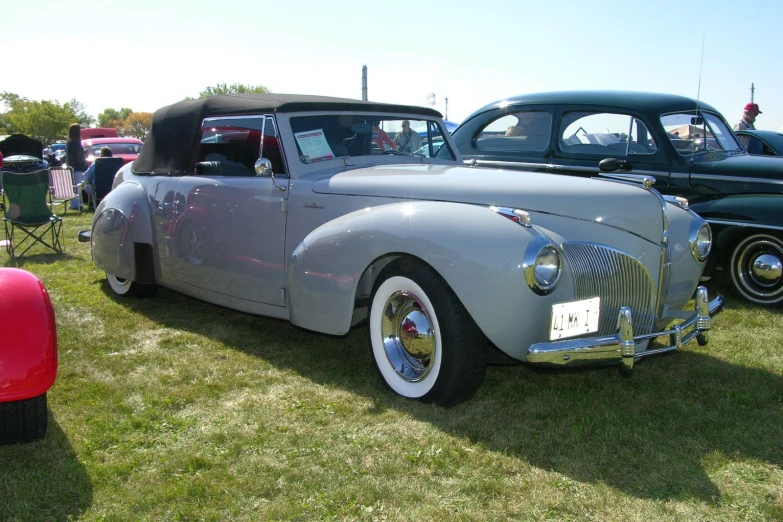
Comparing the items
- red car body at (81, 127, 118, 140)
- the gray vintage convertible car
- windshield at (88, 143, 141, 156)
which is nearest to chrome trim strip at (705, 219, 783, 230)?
the gray vintage convertible car

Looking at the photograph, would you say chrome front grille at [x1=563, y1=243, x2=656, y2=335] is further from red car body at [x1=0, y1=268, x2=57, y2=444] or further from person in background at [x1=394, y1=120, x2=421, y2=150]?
red car body at [x1=0, y1=268, x2=57, y2=444]

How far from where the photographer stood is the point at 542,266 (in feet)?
10.2

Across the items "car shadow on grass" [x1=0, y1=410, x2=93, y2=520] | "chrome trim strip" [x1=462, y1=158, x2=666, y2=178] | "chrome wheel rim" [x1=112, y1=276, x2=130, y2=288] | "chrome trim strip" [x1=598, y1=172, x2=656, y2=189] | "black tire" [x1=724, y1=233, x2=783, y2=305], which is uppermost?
"chrome trim strip" [x1=598, y1=172, x2=656, y2=189]

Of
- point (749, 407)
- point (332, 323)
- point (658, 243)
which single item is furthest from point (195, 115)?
point (749, 407)

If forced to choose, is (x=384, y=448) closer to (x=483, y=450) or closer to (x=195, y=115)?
(x=483, y=450)

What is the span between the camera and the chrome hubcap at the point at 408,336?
3479 millimetres

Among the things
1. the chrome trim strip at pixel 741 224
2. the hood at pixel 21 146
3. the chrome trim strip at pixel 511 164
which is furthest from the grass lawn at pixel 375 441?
the hood at pixel 21 146

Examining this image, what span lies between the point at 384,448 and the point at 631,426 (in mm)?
1203

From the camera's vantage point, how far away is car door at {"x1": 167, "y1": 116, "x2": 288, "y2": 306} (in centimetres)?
441

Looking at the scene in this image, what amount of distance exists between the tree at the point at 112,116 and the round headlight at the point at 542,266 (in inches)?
4414

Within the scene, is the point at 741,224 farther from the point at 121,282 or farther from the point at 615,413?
the point at 121,282

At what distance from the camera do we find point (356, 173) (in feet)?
14.1

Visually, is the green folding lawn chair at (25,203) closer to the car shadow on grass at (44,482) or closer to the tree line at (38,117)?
the car shadow on grass at (44,482)

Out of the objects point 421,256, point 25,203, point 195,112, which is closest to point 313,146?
point 195,112
